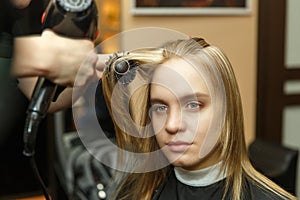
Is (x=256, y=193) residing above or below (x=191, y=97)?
below

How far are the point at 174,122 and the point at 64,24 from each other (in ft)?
0.59

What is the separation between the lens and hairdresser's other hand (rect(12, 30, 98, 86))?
0.58m

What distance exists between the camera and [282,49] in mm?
2303

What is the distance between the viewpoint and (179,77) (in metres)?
0.64

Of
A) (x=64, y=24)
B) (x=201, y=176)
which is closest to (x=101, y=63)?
(x=64, y=24)

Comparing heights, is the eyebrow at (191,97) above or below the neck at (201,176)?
above

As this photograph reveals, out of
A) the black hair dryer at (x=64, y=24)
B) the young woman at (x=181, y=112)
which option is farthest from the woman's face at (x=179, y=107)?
the black hair dryer at (x=64, y=24)

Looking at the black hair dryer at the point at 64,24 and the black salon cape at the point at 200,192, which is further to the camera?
the black salon cape at the point at 200,192

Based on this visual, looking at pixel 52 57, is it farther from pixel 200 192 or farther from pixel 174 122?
pixel 200 192

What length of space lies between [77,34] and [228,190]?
0.31 metres

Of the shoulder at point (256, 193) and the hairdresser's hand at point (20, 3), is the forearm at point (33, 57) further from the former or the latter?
the shoulder at point (256, 193)

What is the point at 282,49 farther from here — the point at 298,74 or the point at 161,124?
the point at 161,124

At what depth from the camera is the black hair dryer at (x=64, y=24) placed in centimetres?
60

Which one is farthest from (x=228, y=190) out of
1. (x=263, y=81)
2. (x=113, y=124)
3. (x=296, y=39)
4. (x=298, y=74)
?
(x=298, y=74)
